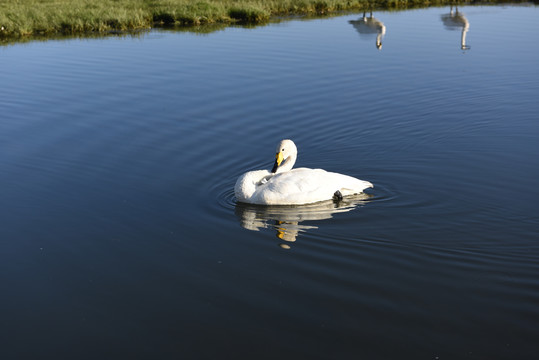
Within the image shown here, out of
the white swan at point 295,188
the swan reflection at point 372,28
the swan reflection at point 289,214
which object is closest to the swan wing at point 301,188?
the white swan at point 295,188

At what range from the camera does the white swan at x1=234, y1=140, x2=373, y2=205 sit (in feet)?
31.9

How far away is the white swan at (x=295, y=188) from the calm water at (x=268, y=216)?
0.18 meters

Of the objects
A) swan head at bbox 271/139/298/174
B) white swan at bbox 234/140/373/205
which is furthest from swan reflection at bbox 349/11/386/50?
white swan at bbox 234/140/373/205

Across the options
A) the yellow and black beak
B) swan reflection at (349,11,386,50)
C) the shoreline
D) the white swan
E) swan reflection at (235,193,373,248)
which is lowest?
swan reflection at (235,193,373,248)

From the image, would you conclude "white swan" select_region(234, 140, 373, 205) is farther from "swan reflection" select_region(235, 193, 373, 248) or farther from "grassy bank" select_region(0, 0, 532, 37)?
"grassy bank" select_region(0, 0, 532, 37)

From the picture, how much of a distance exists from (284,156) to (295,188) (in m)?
1.11

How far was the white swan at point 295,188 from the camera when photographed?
31.9ft

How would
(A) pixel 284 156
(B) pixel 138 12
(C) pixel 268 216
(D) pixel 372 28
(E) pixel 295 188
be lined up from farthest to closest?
1. (B) pixel 138 12
2. (D) pixel 372 28
3. (A) pixel 284 156
4. (E) pixel 295 188
5. (C) pixel 268 216

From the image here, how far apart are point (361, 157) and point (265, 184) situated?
2.63m

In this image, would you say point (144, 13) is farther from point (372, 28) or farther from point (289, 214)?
point (289, 214)

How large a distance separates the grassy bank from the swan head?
835 inches

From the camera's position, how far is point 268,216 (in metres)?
9.49

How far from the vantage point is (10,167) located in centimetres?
1159

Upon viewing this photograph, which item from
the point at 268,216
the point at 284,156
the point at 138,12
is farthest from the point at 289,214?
the point at 138,12
